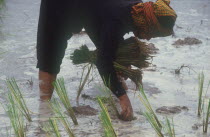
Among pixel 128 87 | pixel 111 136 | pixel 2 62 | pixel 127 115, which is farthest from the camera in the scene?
pixel 2 62

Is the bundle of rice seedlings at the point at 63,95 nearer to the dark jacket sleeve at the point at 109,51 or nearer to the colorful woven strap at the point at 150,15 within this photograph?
the dark jacket sleeve at the point at 109,51

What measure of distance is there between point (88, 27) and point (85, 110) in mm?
626

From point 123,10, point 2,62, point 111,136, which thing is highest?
point 123,10

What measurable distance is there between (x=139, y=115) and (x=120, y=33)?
67 centimetres

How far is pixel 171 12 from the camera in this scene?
10.2 feet

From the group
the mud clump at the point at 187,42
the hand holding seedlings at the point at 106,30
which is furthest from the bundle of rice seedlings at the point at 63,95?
the mud clump at the point at 187,42

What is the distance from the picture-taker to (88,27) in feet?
11.6

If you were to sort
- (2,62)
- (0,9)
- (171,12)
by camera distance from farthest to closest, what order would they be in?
1. (0,9)
2. (2,62)
3. (171,12)

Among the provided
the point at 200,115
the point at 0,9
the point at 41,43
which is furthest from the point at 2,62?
the point at 200,115

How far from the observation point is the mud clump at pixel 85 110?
140 inches

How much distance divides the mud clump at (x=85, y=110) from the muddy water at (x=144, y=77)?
6 centimetres

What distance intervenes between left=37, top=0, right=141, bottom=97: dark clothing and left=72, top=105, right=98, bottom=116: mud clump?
0.91 feet

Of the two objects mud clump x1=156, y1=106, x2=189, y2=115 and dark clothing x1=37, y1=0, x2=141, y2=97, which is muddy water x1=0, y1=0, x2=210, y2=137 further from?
dark clothing x1=37, y1=0, x2=141, y2=97

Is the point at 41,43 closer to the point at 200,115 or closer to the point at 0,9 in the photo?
the point at 200,115
